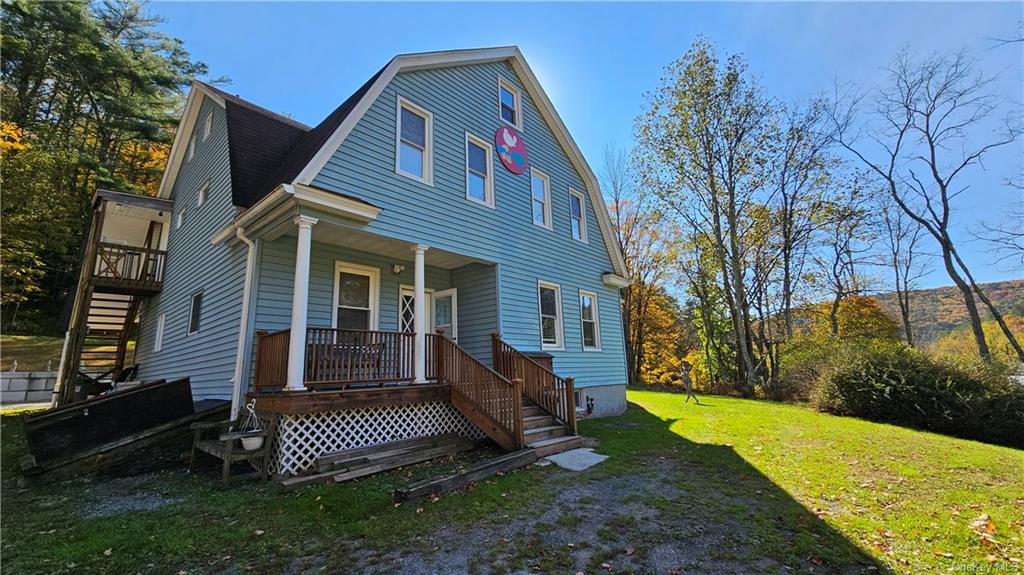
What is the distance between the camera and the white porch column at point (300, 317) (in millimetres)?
5855

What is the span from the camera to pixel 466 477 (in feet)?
17.7

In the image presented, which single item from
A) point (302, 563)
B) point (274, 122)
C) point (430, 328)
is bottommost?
point (302, 563)

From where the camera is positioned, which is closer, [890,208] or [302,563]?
[302,563]

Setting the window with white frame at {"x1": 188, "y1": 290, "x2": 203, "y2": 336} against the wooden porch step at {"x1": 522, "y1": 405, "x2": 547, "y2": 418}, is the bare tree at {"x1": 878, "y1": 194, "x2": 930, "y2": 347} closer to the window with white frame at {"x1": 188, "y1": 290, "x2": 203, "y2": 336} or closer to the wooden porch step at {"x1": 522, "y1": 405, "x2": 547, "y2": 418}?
the wooden porch step at {"x1": 522, "y1": 405, "x2": 547, "y2": 418}

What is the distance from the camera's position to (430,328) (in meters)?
10.1

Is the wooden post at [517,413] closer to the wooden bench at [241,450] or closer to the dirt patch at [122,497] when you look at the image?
the wooden bench at [241,450]

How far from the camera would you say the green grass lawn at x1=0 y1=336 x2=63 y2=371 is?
1809 cm

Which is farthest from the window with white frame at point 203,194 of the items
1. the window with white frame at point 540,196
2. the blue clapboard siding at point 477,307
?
the window with white frame at point 540,196

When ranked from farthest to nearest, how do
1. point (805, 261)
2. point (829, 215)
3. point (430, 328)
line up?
point (805, 261) < point (829, 215) < point (430, 328)

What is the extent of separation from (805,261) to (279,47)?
23302 mm

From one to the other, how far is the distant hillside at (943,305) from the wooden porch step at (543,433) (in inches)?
862

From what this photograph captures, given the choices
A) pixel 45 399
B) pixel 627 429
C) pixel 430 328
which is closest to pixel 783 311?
pixel 627 429

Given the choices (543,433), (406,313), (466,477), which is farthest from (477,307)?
(466,477)

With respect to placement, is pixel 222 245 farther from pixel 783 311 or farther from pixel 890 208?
pixel 890 208
